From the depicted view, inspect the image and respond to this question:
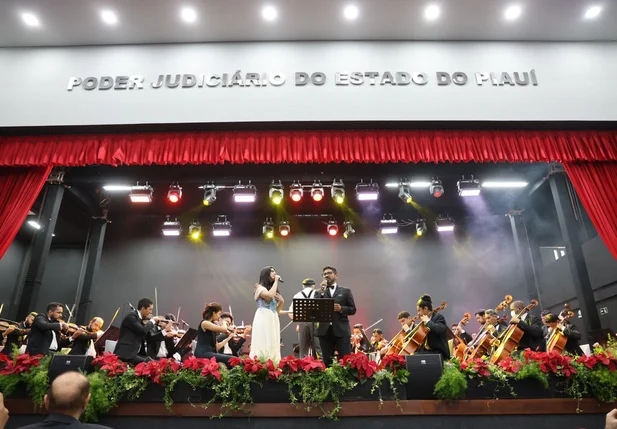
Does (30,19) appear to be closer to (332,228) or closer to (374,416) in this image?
(374,416)

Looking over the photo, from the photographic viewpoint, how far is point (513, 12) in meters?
6.85

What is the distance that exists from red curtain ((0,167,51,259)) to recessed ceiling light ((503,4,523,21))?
7969mm

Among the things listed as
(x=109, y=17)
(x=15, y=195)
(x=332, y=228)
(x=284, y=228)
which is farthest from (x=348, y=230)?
(x=15, y=195)

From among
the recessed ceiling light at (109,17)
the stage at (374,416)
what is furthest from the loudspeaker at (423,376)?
the recessed ceiling light at (109,17)

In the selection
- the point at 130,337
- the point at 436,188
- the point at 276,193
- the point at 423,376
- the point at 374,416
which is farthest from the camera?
the point at 276,193

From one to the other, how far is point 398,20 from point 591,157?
12.5 ft

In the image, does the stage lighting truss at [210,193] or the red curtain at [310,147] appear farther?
the stage lighting truss at [210,193]

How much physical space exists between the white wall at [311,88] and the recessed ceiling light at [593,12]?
0.52m

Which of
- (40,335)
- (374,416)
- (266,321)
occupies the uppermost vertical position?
(266,321)

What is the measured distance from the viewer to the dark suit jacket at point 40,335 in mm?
5895

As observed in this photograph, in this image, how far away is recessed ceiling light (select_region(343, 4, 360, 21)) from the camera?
6777 millimetres

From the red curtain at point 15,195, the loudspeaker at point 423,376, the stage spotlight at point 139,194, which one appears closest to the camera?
the loudspeaker at point 423,376

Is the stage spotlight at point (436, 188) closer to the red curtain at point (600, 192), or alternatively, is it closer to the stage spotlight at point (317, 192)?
the stage spotlight at point (317, 192)

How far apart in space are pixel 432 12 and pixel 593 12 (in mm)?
2593
